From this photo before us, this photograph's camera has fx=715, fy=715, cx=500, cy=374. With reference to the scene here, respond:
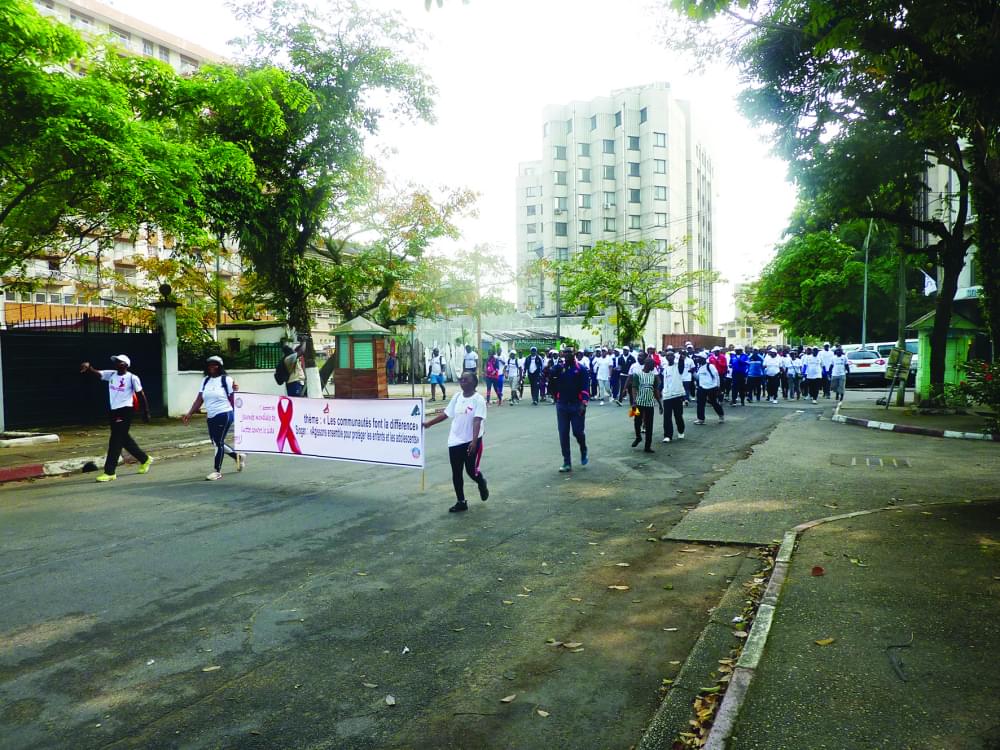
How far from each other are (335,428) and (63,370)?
10.7m

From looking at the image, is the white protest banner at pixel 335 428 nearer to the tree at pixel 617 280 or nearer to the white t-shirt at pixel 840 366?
the white t-shirt at pixel 840 366

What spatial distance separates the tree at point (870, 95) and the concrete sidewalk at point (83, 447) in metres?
11.4

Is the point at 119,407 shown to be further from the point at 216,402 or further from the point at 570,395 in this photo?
the point at 570,395

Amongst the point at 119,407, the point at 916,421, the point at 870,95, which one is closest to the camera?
the point at 119,407

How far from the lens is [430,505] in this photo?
27.3 feet

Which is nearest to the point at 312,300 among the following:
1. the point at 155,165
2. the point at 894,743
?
the point at 155,165

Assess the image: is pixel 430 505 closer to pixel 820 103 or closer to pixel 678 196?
pixel 820 103

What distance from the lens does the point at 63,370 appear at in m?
16.8

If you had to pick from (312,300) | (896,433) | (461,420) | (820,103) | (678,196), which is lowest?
(896,433)

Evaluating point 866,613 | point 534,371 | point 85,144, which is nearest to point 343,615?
point 866,613

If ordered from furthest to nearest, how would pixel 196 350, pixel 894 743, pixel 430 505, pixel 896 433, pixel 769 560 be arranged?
pixel 196 350
pixel 896 433
pixel 430 505
pixel 769 560
pixel 894 743

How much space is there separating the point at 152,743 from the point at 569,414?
8150mm

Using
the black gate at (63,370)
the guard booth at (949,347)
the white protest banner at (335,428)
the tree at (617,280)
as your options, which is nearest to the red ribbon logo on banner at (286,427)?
the white protest banner at (335,428)

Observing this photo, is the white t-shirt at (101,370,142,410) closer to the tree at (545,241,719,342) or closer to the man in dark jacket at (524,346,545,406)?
the man in dark jacket at (524,346,545,406)
